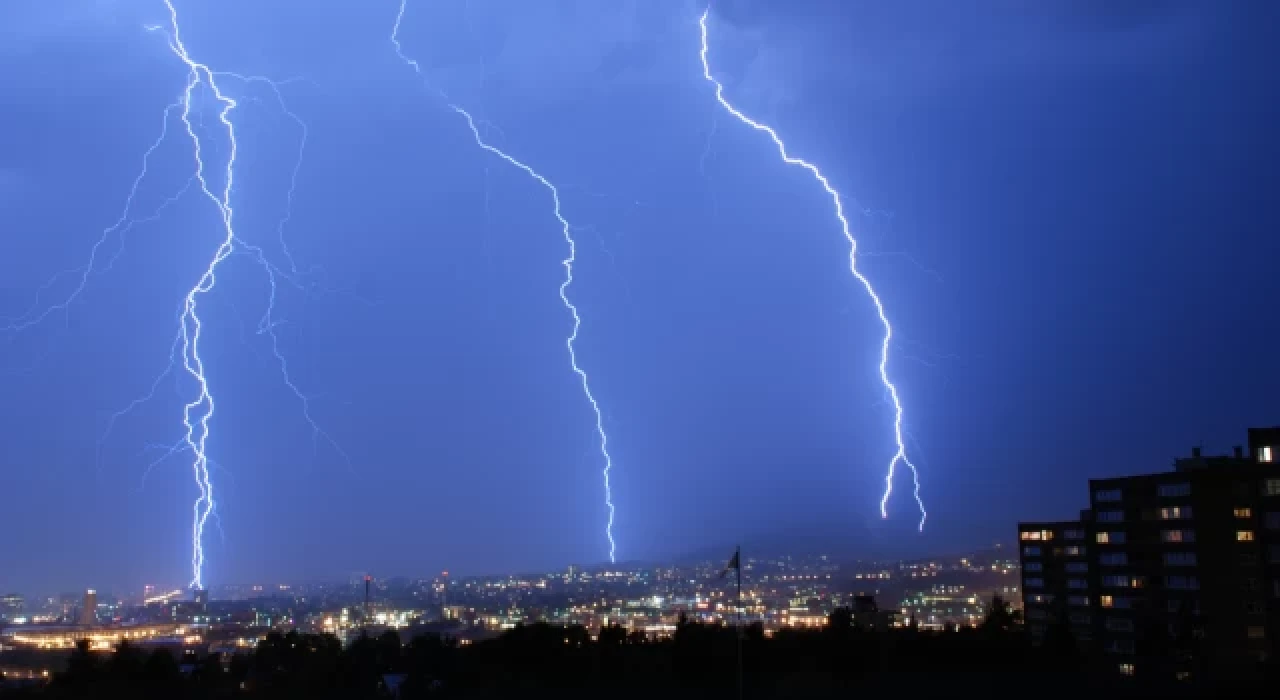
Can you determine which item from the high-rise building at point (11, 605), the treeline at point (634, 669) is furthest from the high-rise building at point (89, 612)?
the treeline at point (634, 669)

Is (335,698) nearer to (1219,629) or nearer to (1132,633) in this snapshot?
(1219,629)

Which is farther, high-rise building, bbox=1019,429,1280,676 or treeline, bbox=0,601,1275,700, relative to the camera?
high-rise building, bbox=1019,429,1280,676

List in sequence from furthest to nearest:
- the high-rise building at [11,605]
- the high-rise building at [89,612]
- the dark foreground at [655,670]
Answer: the high-rise building at [11,605] → the high-rise building at [89,612] → the dark foreground at [655,670]

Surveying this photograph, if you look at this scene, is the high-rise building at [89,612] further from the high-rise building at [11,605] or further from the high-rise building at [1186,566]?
the high-rise building at [1186,566]

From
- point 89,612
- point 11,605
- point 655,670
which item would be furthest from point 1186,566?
point 11,605

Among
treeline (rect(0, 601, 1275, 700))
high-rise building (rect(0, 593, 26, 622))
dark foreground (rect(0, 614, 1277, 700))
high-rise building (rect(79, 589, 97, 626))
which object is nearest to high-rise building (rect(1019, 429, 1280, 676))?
dark foreground (rect(0, 614, 1277, 700))

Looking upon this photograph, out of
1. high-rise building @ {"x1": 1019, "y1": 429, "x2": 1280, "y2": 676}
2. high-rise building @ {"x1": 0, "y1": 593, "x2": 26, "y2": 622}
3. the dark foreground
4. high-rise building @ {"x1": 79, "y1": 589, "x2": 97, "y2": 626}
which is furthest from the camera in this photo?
high-rise building @ {"x1": 0, "y1": 593, "x2": 26, "y2": 622}

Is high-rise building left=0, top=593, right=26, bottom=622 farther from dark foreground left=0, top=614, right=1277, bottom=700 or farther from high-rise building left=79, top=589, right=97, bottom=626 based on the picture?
dark foreground left=0, top=614, right=1277, bottom=700
